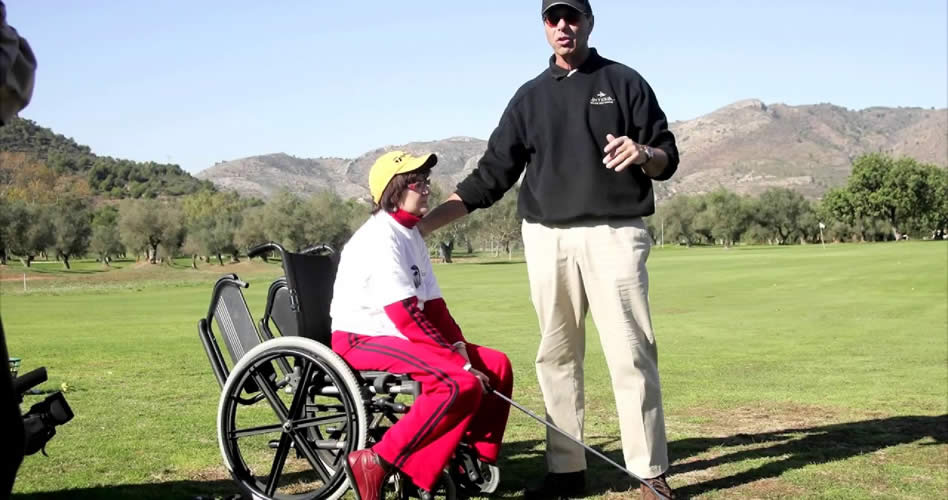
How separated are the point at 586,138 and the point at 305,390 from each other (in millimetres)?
1891

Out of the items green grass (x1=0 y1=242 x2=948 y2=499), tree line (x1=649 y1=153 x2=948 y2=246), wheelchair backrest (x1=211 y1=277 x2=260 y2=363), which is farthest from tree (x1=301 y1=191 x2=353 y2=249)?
wheelchair backrest (x1=211 y1=277 x2=260 y2=363)

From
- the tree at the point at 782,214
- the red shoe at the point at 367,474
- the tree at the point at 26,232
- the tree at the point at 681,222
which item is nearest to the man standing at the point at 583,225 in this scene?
the red shoe at the point at 367,474

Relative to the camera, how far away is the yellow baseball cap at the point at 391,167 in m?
4.43

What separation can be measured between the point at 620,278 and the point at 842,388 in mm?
5295

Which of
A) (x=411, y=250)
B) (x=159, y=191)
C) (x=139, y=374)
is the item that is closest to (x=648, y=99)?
(x=411, y=250)

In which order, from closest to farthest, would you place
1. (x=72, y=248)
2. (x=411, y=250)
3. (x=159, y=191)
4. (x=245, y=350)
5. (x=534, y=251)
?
(x=411, y=250) → (x=245, y=350) → (x=534, y=251) → (x=72, y=248) → (x=159, y=191)

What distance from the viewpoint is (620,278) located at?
486 cm

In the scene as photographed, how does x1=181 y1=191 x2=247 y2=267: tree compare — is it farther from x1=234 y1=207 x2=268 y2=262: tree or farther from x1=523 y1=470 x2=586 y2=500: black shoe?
x1=523 y1=470 x2=586 y2=500: black shoe

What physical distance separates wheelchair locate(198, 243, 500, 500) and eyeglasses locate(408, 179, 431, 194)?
653 mm

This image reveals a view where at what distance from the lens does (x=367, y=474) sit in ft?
13.1

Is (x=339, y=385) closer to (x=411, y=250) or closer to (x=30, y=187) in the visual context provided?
(x=411, y=250)

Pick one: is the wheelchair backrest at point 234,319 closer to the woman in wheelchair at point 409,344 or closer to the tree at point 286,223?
the woman in wheelchair at point 409,344

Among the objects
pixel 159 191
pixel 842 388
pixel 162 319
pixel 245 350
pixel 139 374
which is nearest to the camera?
pixel 245 350

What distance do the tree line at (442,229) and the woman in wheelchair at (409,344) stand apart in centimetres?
7918
